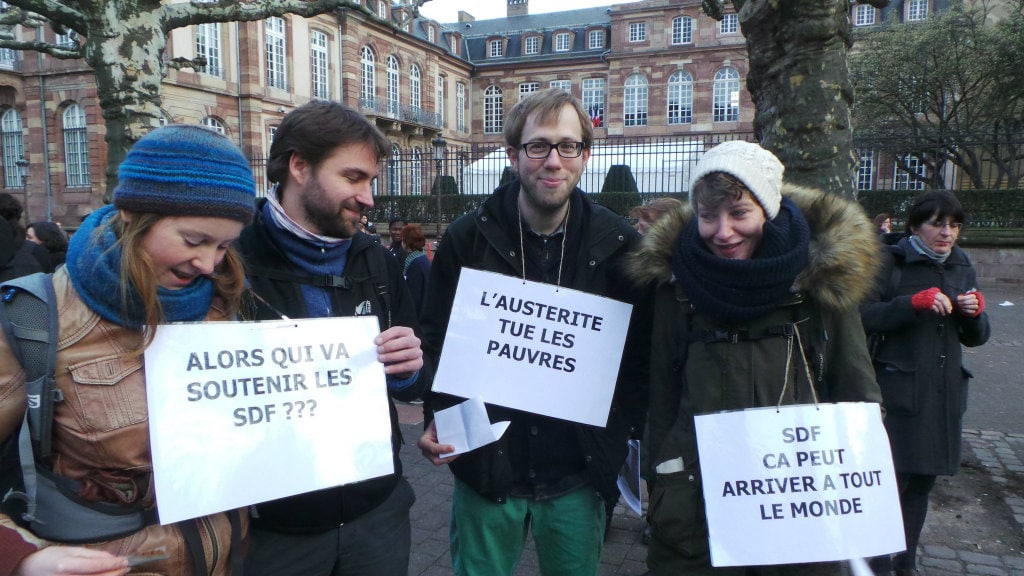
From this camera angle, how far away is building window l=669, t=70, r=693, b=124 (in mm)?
40562

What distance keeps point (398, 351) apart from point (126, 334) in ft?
2.35

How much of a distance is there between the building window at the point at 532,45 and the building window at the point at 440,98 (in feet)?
24.8

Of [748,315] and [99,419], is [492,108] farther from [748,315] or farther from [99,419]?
[99,419]

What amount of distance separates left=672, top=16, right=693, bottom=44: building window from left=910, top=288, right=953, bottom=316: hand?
4029 cm

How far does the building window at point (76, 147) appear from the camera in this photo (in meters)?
26.0

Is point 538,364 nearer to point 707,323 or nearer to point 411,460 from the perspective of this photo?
point 707,323

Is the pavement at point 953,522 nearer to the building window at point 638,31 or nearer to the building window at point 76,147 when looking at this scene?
the building window at point 76,147

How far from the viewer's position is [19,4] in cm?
738

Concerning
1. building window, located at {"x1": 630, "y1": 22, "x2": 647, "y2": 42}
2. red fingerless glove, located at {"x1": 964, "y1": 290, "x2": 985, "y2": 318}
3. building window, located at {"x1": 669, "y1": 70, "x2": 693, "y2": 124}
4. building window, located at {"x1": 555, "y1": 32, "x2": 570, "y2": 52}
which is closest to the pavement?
red fingerless glove, located at {"x1": 964, "y1": 290, "x2": 985, "y2": 318}

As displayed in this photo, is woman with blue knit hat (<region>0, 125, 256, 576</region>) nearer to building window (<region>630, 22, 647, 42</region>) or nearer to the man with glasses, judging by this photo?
the man with glasses

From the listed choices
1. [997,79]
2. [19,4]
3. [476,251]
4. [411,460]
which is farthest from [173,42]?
[997,79]

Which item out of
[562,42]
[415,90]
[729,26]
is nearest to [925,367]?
[415,90]

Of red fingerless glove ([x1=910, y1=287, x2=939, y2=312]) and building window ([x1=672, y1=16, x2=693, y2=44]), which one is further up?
building window ([x1=672, y1=16, x2=693, y2=44])

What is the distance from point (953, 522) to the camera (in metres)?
4.26
